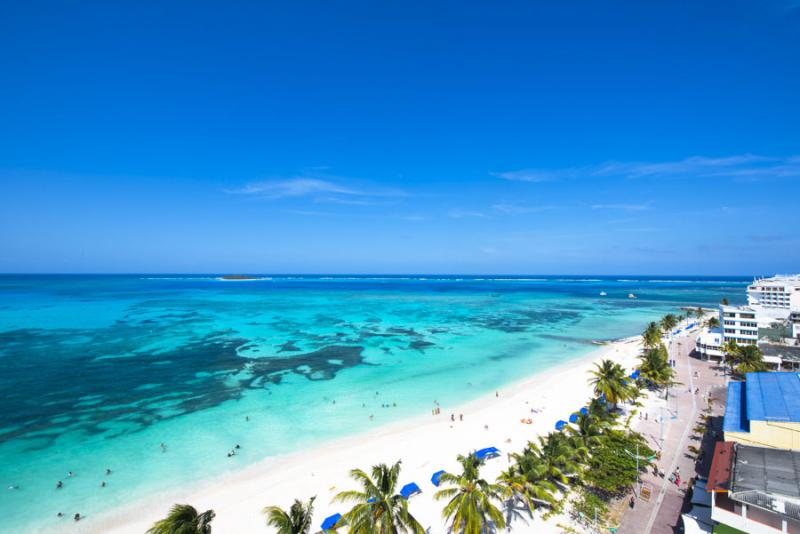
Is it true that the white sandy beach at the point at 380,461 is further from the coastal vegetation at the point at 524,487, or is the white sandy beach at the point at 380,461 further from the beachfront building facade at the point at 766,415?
the beachfront building facade at the point at 766,415

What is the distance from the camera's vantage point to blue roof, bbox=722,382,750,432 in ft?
78.3

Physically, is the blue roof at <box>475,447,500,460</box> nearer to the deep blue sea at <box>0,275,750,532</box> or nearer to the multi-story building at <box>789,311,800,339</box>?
the deep blue sea at <box>0,275,750,532</box>

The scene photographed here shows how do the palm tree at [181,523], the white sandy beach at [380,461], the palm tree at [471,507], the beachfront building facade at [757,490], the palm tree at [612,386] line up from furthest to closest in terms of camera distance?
the palm tree at [612,386]
the white sandy beach at [380,461]
the palm tree at [471,507]
the beachfront building facade at [757,490]
the palm tree at [181,523]

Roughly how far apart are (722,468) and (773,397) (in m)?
11.1

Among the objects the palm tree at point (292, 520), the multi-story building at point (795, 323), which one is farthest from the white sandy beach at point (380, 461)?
the multi-story building at point (795, 323)

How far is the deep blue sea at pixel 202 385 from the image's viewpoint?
2794cm

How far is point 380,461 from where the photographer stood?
28984 mm

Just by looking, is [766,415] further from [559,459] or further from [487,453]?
[487,453]

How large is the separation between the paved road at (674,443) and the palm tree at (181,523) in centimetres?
2122

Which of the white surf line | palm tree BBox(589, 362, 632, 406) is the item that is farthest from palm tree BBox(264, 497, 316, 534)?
palm tree BBox(589, 362, 632, 406)

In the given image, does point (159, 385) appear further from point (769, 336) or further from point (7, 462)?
point (769, 336)

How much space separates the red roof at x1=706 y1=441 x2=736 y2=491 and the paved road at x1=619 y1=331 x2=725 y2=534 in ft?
10.9

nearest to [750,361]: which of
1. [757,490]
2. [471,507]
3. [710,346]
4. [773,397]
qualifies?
[710,346]

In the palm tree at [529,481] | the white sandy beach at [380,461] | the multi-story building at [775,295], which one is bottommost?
the white sandy beach at [380,461]
